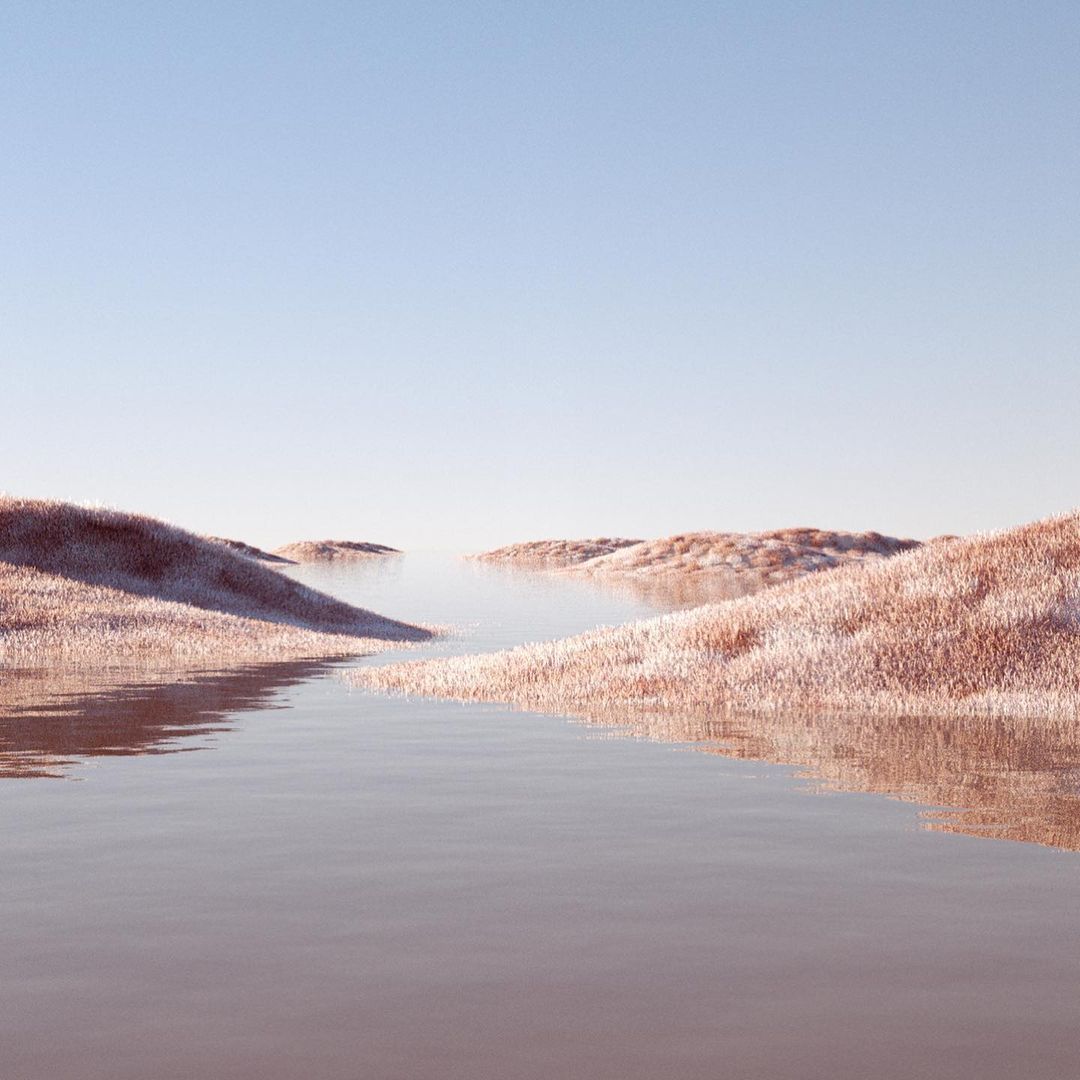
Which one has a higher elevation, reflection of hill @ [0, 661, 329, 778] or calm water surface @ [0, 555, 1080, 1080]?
reflection of hill @ [0, 661, 329, 778]

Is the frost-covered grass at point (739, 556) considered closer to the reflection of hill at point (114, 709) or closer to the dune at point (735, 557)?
the dune at point (735, 557)

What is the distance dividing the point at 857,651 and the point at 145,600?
87.7ft

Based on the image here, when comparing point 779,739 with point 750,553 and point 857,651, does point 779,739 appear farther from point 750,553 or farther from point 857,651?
point 750,553

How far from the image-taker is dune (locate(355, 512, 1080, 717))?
20.4 metres

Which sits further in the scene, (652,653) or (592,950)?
(652,653)

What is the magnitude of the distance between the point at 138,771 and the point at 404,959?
7.62 m

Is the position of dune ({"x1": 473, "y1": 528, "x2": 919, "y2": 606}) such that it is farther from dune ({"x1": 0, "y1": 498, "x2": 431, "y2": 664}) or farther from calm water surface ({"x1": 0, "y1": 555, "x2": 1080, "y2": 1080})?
calm water surface ({"x1": 0, "y1": 555, "x2": 1080, "y2": 1080})

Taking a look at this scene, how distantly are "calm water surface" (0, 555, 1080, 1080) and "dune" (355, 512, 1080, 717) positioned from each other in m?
5.05

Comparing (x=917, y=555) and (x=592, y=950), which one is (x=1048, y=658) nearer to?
(x=917, y=555)

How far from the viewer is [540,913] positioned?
26.8ft


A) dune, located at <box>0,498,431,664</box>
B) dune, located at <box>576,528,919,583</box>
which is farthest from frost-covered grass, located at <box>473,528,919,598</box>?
dune, located at <box>0,498,431,664</box>

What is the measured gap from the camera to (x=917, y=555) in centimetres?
2702

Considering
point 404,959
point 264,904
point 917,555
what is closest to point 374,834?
point 264,904

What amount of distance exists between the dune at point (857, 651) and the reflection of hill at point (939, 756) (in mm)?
1583
